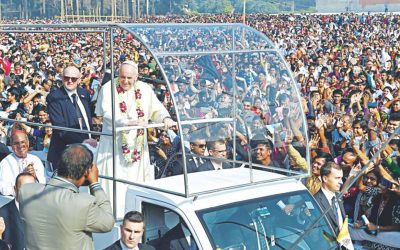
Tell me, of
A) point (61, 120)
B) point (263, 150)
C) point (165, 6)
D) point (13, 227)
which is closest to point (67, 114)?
point (61, 120)

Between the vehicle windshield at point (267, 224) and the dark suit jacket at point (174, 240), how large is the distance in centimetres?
18

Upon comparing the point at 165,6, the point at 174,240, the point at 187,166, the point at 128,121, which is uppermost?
the point at 165,6

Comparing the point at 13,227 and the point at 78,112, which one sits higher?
the point at 78,112

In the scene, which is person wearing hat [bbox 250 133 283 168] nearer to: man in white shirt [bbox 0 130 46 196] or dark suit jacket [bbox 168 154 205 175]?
dark suit jacket [bbox 168 154 205 175]

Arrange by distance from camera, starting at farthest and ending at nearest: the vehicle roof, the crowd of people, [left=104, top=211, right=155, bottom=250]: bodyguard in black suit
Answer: the crowd of people
the vehicle roof
[left=104, top=211, right=155, bottom=250]: bodyguard in black suit

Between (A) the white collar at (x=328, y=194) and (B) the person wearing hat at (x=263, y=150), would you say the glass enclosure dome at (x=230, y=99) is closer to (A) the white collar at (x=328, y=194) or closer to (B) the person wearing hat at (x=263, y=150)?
(B) the person wearing hat at (x=263, y=150)

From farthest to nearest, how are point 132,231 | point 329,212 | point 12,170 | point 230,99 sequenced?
point 12,170 → point 230,99 → point 329,212 → point 132,231

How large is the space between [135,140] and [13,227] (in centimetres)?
113

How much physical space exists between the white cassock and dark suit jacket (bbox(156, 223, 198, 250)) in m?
0.76

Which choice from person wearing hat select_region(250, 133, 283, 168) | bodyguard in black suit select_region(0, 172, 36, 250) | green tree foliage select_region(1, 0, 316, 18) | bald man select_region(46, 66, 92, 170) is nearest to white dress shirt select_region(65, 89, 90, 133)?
bald man select_region(46, 66, 92, 170)

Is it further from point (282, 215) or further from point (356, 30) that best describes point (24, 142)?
point (356, 30)

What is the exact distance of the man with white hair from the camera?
5660mm

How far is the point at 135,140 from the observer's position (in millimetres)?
5777

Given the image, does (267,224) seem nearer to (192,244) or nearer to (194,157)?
(192,244)
